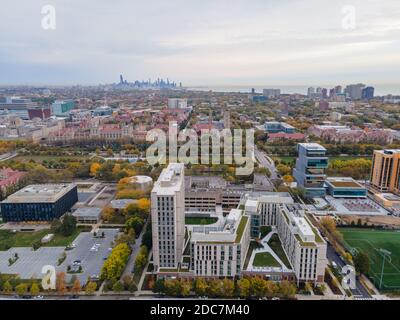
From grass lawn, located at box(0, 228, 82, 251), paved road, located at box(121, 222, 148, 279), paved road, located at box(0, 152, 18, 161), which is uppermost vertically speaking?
paved road, located at box(0, 152, 18, 161)

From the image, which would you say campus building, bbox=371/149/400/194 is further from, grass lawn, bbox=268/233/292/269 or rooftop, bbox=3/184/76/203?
rooftop, bbox=3/184/76/203

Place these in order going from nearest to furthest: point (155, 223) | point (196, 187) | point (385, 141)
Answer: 1. point (155, 223)
2. point (196, 187)
3. point (385, 141)

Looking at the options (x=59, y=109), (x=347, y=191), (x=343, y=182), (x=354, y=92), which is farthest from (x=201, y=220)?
(x=354, y=92)

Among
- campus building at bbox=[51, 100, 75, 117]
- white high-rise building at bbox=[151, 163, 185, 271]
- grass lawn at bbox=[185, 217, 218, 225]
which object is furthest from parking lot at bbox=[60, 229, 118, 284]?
campus building at bbox=[51, 100, 75, 117]

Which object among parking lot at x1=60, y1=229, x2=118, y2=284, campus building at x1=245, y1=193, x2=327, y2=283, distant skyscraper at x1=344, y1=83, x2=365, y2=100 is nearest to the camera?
campus building at x1=245, y1=193, x2=327, y2=283

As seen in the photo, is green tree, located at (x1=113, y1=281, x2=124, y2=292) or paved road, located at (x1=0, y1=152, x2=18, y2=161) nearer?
green tree, located at (x1=113, y1=281, x2=124, y2=292)

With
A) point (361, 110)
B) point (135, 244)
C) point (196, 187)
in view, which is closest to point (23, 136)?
point (196, 187)

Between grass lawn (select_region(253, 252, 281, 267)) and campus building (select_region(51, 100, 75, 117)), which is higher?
campus building (select_region(51, 100, 75, 117))
